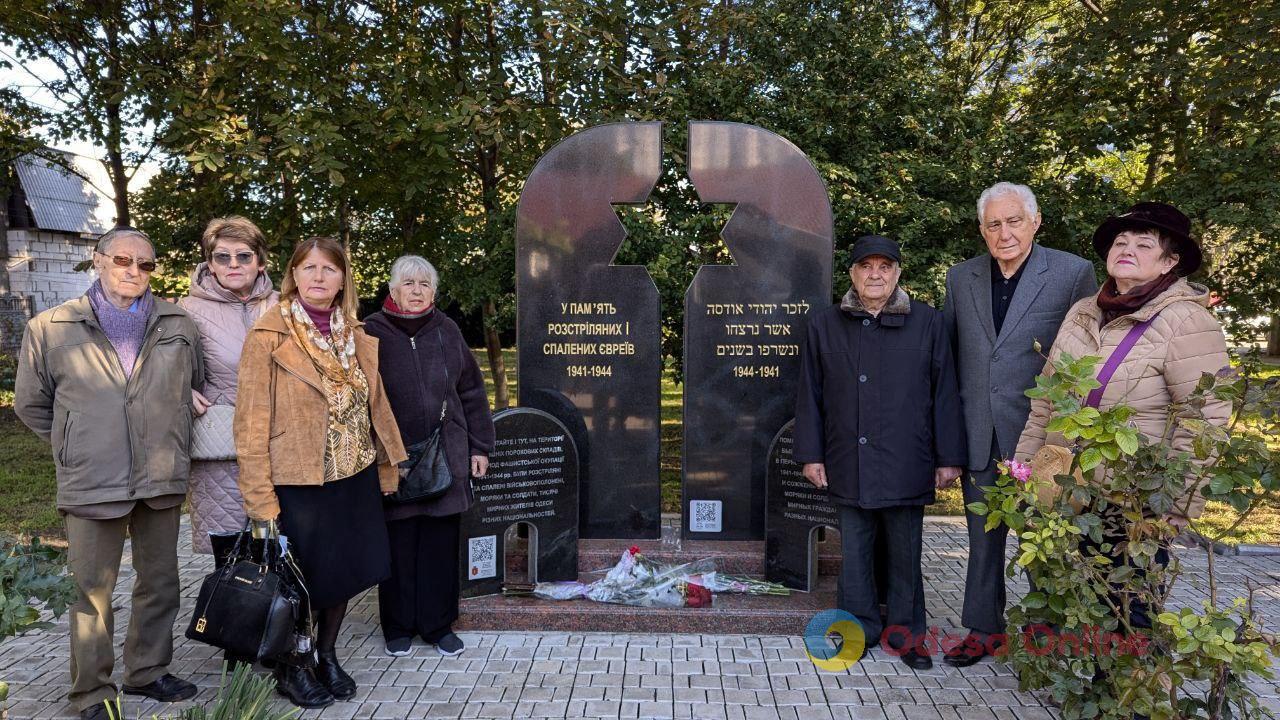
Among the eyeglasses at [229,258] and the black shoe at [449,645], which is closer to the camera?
the eyeglasses at [229,258]

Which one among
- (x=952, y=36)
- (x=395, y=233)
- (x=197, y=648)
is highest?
(x=952, y=36)

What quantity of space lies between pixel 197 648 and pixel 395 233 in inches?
240

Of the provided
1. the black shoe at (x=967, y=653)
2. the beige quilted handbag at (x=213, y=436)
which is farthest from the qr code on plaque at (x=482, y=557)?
the black shoe at (x=967, y=653)

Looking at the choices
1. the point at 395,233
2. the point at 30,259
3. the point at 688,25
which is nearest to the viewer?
the point at 688,25

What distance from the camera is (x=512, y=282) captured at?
793 centimetres

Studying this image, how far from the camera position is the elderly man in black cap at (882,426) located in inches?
150

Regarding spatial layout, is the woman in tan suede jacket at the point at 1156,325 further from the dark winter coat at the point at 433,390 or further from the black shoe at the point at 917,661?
the dark winter coat at the point at 433,390

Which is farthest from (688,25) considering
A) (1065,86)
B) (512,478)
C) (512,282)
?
(512,478)

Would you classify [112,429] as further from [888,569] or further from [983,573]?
[983,573]

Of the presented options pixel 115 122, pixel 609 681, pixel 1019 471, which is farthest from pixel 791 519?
pixel 115 122

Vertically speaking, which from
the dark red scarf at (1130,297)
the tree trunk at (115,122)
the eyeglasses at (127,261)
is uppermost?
the tree trunk at (115,122)

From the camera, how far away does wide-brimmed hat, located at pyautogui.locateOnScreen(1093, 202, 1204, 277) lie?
10.1ft

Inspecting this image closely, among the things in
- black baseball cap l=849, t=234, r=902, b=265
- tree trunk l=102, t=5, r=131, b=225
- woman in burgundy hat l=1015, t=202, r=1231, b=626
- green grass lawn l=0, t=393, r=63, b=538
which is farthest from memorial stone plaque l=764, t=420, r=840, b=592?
tree trunk l=102, t=5, r=131, b=225

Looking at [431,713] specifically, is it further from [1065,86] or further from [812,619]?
[1065,86]
